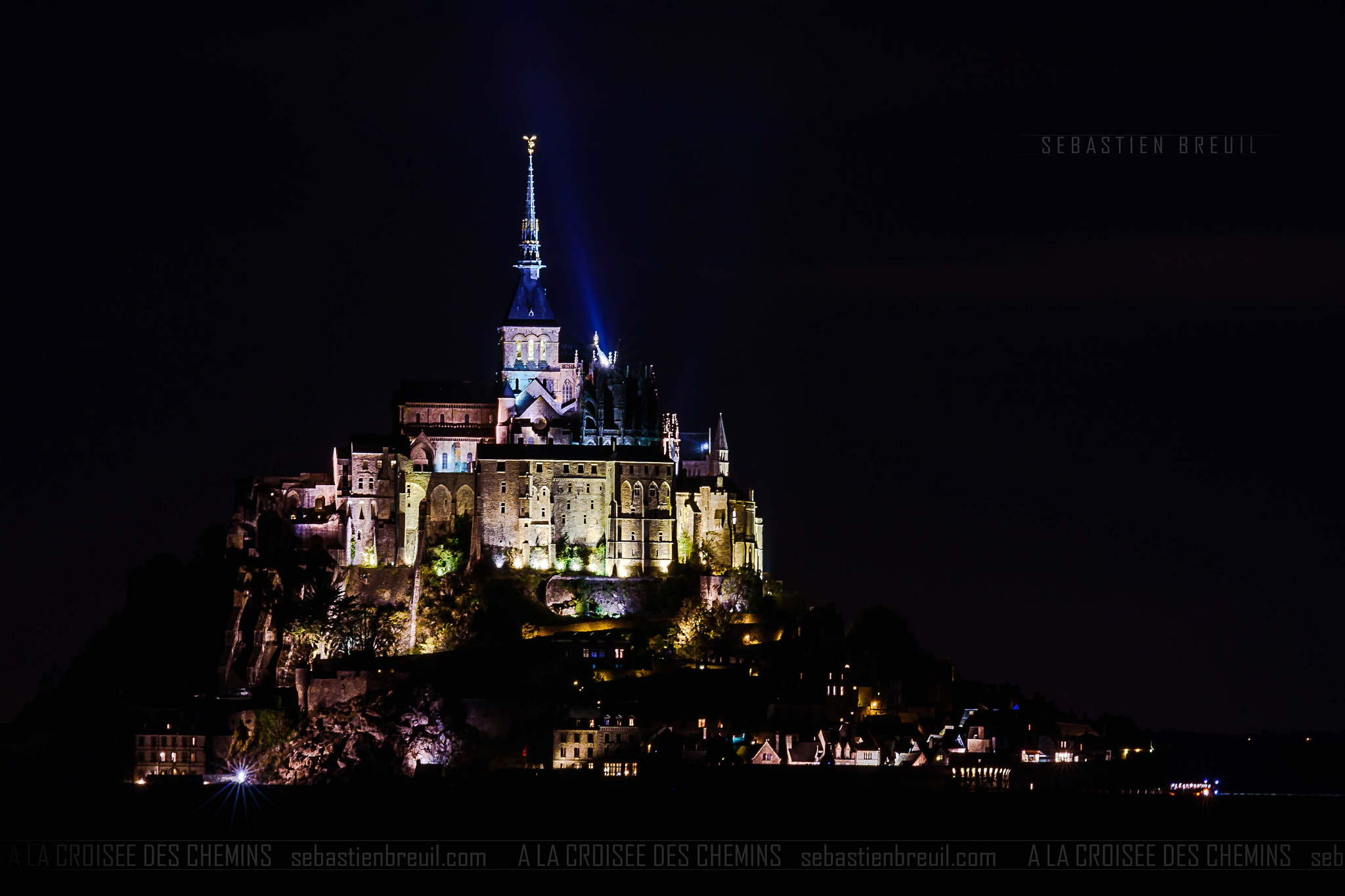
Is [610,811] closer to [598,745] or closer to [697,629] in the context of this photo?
[598,745]

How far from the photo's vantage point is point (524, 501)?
125 m

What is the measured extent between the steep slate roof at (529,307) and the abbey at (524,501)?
5.64 m

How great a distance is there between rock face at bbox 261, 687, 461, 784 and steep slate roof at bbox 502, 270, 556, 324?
1201 inches

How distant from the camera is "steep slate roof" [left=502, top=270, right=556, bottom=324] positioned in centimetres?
13638

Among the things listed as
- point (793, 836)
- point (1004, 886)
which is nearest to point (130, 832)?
point (793, 836)

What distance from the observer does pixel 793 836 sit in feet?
358

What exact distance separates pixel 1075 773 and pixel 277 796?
110ft

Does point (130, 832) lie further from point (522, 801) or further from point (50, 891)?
point (522, 801)

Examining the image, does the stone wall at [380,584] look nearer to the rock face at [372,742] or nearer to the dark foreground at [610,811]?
the rock face at [372,742]

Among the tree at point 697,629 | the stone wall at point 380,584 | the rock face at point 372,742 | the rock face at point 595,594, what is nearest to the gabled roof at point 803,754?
the tree at point 697,629

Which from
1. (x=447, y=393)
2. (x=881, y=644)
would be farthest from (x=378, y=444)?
(x=881, y=644)

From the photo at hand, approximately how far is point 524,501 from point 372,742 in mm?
19816

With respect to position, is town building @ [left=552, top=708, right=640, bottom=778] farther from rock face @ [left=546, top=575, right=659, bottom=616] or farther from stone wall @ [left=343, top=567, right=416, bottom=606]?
stone wall @ [left=343, top=567, right=416, bottom=606]

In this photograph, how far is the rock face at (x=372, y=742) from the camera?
355 feet
